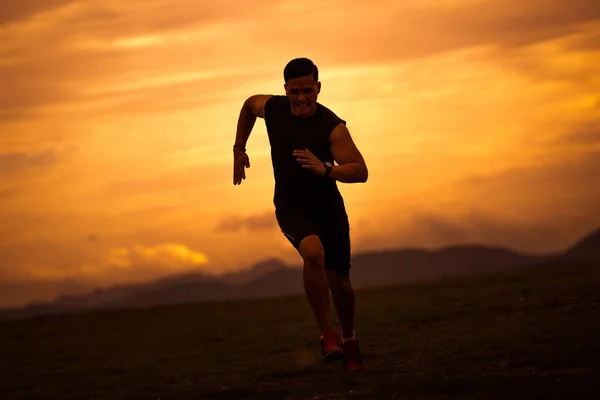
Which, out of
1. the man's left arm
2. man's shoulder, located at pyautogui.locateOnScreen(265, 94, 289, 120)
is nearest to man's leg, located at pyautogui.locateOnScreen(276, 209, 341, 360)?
the man's left arm

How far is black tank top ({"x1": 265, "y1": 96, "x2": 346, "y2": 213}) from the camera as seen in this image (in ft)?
31.2

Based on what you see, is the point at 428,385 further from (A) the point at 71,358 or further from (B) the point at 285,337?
(A) the point at 71,358

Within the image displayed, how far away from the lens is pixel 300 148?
9.49m

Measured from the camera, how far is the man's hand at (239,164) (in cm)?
1015

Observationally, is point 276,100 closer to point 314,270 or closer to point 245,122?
point 245,122

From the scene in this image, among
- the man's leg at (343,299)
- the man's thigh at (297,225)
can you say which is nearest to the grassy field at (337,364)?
the man's leg at (343,299)

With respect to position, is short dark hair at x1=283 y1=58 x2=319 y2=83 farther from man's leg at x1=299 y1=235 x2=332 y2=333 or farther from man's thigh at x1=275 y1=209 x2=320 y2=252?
man's leg at x1=299 y1=235 x2=332 y2=333

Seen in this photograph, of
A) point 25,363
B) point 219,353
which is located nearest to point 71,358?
point 25,363

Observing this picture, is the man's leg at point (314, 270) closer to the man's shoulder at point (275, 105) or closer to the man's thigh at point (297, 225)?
the man's thigh at point (297, 225)

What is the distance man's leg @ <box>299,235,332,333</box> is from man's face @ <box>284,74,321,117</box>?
1137 mm

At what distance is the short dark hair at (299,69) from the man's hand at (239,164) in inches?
46.5

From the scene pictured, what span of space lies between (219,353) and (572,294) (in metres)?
5.73

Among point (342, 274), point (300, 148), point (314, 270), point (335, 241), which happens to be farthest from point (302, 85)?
point (342, 274)

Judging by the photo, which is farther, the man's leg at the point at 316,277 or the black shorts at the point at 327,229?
the black shorts at the point at 327,229
